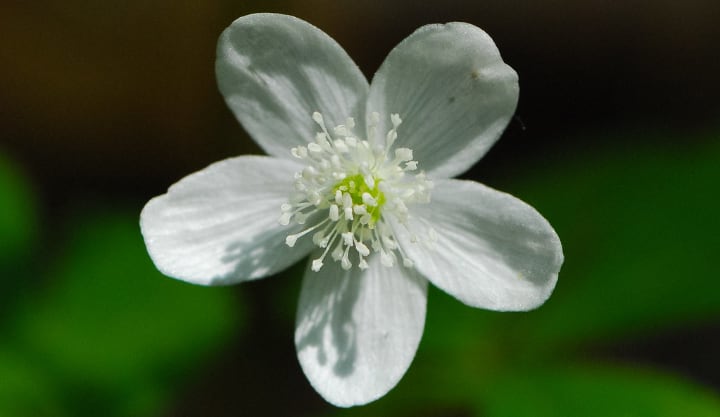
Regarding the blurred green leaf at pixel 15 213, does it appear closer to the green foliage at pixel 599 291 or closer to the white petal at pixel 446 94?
the green foliage at pixel 599 291

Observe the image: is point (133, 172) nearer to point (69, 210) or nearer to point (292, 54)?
point (69, 210)

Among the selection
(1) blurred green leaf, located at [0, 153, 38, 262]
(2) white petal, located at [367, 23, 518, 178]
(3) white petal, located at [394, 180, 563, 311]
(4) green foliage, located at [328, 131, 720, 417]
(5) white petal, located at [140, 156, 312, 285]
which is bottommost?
(4) green foliage, located at [328, 131, 720, 417]

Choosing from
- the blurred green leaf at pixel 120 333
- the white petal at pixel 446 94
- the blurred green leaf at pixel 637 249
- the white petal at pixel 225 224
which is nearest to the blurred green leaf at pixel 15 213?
the blurred green leaf at pixel 120 333

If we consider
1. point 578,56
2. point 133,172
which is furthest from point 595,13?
point 133,172

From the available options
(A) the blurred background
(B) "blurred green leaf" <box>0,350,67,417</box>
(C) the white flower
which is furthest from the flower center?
(B) "blurred green leaf" <box>0,350,67,417</box>

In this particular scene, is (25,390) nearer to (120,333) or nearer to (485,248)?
(120,333)

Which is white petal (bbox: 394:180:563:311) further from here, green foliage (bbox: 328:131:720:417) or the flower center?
green foliage (bbox: 328:131:720:417)

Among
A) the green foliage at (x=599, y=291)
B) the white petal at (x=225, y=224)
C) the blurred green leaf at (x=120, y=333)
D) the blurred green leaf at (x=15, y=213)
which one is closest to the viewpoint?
the white petal at (x=225, y=224)
